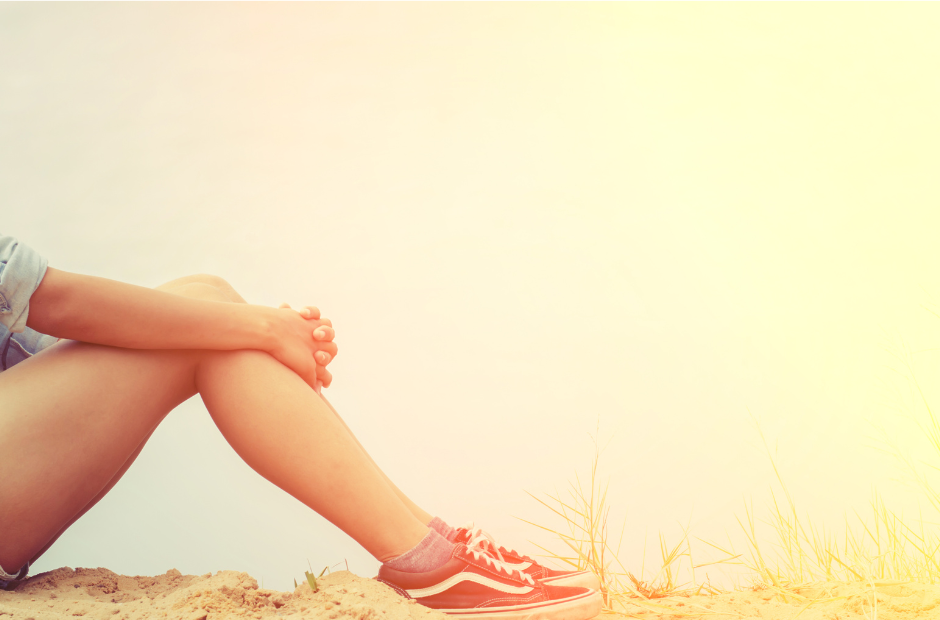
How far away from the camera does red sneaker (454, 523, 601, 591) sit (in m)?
1.13

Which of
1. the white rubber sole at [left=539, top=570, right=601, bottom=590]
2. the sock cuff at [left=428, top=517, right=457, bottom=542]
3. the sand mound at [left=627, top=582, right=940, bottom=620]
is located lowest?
the sand mound at [left=627, top=582, right=940, bottom=620]

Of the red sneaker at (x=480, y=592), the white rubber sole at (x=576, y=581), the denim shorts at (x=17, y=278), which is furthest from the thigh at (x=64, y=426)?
the white rubber sole at (x=576, y=581)

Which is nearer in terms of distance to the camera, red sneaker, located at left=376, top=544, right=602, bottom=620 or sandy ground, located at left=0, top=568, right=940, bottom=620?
sandy ground, located at left=0, top=568, right=940, bottom=620

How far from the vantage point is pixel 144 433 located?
1.09 m

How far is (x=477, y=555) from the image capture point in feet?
3.59

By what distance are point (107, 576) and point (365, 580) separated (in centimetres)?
57

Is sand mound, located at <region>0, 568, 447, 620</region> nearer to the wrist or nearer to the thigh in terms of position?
the thigh

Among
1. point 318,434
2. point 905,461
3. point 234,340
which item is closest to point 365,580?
point 318,434

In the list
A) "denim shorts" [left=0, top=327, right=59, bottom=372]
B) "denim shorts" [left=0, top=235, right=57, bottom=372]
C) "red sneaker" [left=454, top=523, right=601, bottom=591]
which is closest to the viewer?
→ "denim shorts" [left=0, top=235, right=57, bottom=372]

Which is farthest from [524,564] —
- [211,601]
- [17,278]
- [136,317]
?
[17,278]

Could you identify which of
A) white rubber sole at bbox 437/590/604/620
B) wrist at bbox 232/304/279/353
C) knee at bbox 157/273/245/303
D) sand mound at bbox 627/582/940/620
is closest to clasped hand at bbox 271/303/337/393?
wrist at bbox 232/304/279/353

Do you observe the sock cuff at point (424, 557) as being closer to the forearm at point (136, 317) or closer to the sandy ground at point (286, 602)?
the sandy ground at point (286, 602)

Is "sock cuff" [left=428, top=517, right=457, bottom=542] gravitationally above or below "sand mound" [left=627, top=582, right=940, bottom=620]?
above

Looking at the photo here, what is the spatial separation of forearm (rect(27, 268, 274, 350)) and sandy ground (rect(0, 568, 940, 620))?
1.32 ft
